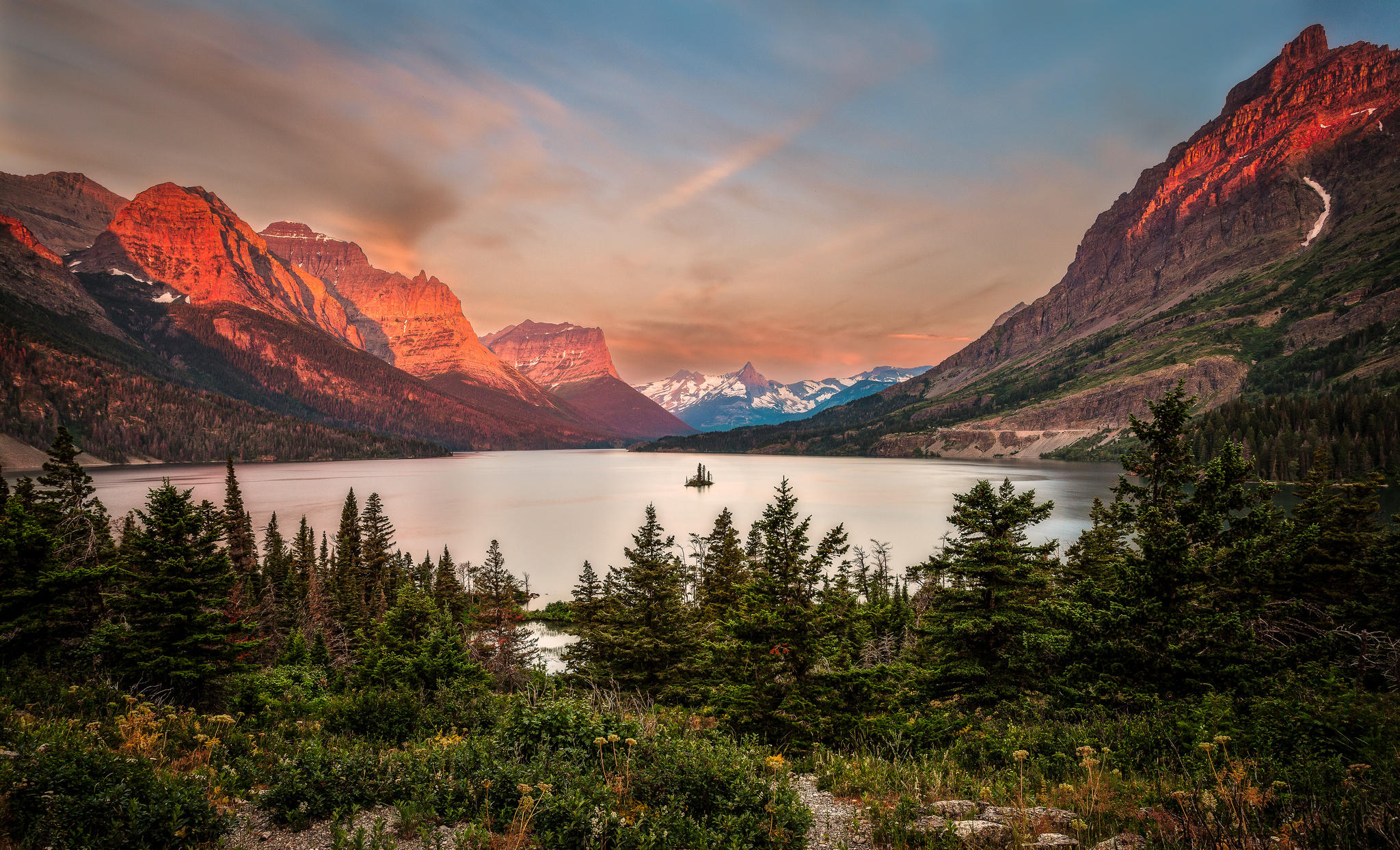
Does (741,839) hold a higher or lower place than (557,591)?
higher

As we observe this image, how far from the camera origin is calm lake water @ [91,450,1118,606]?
70375 mm

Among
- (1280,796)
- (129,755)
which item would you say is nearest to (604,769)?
(129,755)

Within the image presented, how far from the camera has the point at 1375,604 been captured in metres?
12.1

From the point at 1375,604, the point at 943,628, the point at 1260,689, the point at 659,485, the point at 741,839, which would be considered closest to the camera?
the point at 741,839

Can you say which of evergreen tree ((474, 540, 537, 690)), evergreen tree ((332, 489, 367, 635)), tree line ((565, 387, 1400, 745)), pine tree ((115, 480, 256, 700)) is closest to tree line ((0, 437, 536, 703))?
pine tree ((115, 480, 256, 700))

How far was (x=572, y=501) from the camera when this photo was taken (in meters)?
115

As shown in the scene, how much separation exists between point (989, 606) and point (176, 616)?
2072 cm

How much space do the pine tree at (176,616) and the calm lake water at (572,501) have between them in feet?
129

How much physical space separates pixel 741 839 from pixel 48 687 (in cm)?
1362

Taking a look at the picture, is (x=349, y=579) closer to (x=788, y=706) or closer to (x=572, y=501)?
(x=788, y=706)

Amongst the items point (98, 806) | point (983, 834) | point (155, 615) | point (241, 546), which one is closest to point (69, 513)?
point (155, 615)

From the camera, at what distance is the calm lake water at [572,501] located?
231 ft

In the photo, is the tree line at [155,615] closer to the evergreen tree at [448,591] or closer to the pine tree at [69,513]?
the pine tree at [69,513]

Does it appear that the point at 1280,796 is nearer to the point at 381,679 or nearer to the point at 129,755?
the point at 129,755
